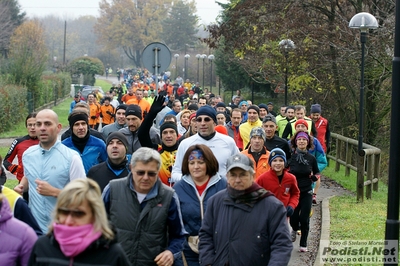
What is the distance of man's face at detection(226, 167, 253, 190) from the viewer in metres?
5.68

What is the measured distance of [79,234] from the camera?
150 inches

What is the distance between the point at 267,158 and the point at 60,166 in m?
3.71

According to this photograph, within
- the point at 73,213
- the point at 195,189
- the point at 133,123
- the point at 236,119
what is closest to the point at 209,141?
the point at 195,189

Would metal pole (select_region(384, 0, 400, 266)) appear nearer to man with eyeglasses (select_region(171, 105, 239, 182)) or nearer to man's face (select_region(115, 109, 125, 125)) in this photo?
man with eyeglasses (select_region(171, 105, 239, 182))

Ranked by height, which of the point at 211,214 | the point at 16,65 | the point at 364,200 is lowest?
the point at 364,200

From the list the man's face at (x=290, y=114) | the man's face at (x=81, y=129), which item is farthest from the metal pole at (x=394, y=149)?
the man's face at (x=290, y=114)

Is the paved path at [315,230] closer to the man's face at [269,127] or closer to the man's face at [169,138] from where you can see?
the man's face at [269,127]

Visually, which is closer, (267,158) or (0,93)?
(267,158)

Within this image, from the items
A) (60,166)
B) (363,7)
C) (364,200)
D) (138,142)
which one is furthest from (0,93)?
(60,166)

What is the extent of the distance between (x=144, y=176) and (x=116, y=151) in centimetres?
168

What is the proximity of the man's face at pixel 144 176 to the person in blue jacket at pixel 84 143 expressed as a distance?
2926 millimetres

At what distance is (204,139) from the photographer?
27.0ft

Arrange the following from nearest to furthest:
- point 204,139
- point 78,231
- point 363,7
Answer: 1. point 78,231
2. point 204,139
3. point 363,7

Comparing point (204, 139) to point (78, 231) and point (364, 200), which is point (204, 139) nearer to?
point (78, 231)
